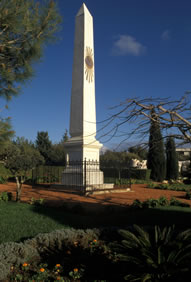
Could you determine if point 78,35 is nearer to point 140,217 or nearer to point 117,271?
point 140,217

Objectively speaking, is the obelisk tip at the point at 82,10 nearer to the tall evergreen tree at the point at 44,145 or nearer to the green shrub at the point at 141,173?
the green shrub at the point at 141,173

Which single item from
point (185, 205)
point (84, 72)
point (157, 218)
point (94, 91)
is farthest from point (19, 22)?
point (185, 205)

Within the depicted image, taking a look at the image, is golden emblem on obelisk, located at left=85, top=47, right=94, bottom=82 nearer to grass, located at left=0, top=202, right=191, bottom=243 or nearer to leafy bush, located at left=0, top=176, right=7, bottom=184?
grass, located at left=0, top=202, right=191, bottom=243

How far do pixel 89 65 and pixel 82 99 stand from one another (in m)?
2.06

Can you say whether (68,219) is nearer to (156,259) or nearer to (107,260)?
(107,260)

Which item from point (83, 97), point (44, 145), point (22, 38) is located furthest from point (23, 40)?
point (44, 145)

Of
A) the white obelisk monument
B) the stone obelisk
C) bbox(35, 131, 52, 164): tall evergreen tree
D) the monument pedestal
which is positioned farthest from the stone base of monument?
bbox(35, 131, 52, 164): tall evergreen tree

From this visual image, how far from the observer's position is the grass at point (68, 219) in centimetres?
494

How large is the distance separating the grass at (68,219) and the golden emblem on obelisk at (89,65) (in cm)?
765

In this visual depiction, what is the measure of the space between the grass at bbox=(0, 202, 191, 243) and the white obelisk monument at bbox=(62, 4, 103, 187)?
5.07 metres

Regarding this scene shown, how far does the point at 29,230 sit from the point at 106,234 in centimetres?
165

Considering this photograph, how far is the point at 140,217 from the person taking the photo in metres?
6.40

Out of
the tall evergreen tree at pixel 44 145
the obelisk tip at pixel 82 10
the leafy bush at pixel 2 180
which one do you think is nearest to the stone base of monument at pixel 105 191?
the leafy bush at pixel 2 180

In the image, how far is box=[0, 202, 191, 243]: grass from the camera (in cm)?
494
